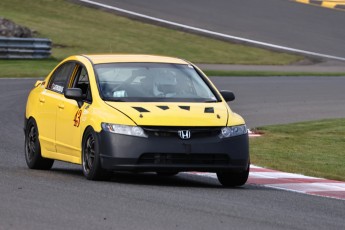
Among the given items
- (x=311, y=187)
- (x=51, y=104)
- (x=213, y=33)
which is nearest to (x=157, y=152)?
(x=311, y=187)

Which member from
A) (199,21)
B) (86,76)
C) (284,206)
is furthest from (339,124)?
(199,21)

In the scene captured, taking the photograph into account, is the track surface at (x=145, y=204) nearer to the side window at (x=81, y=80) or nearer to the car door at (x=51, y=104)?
the car door at (x=51, y=104)

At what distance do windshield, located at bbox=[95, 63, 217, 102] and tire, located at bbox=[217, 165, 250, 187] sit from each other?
0.87 metres

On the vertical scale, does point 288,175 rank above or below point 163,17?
above

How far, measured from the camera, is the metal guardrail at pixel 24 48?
113 ft

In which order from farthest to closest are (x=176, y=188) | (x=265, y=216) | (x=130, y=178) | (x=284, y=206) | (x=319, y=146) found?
(x=319, y=146), (x=130, y=178), (x=176, y=188), (x=284, y=206), (x=265, y=216)

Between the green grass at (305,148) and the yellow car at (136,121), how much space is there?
2124mm

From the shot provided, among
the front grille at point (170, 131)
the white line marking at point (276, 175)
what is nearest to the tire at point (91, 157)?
the front grille at point (170, 131)

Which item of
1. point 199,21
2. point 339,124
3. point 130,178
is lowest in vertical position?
point 199,21

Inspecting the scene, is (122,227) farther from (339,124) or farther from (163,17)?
(163,17)

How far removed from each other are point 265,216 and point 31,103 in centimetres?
519

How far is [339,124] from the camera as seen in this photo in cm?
2072

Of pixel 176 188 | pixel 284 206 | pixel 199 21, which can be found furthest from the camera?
pixel 199 21

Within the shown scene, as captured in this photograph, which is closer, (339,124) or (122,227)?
(122,227)
